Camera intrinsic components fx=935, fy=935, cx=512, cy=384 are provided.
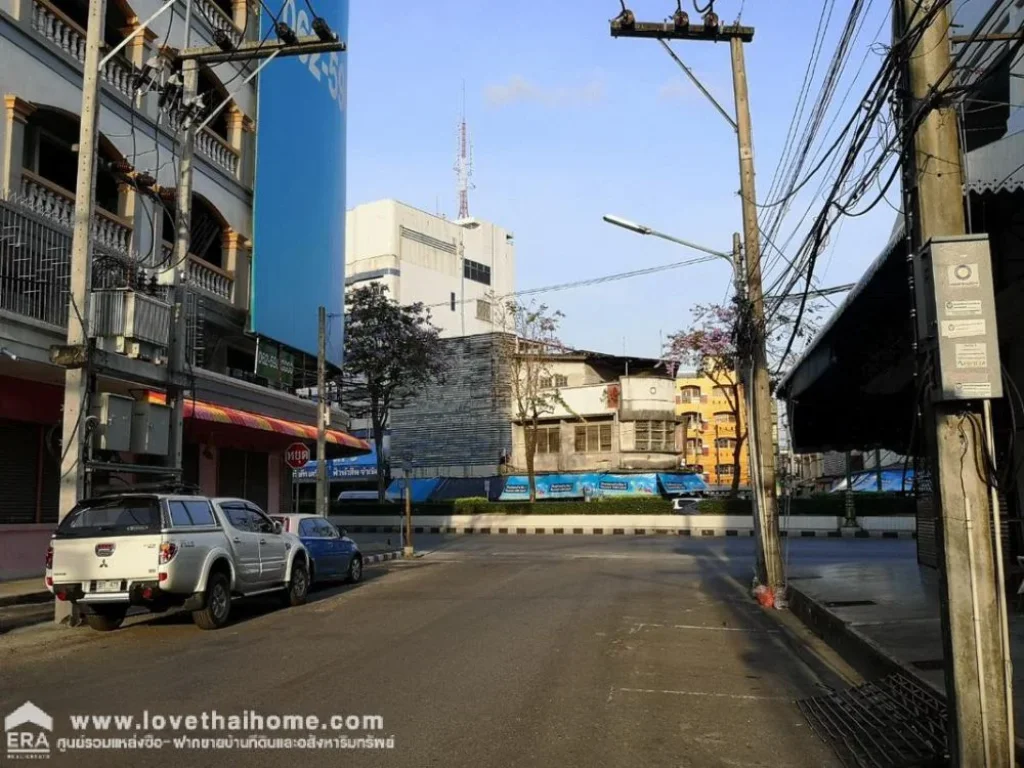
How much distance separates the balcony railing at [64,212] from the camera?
15828 mm

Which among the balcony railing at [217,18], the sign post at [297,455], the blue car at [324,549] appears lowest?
the blue car at [324,549]

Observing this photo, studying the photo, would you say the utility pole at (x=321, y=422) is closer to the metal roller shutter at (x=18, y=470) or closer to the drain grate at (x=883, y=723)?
the metal roller shutter at (x=18, y=470)

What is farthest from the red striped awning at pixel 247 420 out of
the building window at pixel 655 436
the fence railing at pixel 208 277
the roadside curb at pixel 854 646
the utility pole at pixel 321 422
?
the building window at pixel 655 436

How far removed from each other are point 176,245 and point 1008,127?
12562mm

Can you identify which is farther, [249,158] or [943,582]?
[249,158]

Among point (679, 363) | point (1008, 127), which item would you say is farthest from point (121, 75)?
point (679, 363)

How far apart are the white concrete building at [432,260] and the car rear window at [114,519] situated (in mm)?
57331

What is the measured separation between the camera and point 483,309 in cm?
7950

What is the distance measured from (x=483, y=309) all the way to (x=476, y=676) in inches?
2816

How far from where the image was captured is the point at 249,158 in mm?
24047

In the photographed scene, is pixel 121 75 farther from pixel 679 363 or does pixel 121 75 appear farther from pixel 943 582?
pixel 679 363

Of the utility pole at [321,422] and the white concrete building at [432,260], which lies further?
the white concrete building at [432,260]

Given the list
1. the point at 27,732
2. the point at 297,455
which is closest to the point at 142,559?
the point at 27,732

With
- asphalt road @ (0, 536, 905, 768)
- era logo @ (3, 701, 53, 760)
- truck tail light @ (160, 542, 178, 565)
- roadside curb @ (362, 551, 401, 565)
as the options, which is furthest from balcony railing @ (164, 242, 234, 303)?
era logo @ (3, 701, 53, 760)
